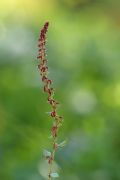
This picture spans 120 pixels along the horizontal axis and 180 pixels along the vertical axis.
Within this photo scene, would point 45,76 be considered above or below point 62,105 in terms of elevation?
below

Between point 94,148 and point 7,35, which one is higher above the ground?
point 7,35

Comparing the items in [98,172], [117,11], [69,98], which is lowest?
[98,172]

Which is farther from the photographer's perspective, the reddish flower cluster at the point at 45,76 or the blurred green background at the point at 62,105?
the blurred green background at the point at 62,105

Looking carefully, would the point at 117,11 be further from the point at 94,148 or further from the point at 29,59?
the point at 94,148

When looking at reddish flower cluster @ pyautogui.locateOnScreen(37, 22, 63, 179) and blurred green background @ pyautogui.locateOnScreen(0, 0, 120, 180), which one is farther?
blurred green background @ pyautogui.locateOnScreen(0, 0, 120, 180)

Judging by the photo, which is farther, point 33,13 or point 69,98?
point 33,13

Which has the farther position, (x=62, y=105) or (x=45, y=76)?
(x=62, y=105)

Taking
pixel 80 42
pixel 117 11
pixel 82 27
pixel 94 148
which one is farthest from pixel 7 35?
pixel 117 11

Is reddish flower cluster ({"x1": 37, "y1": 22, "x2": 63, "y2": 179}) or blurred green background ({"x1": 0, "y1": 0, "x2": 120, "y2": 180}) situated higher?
blurred green background ({"x1": 0, "y1": 0, "x2": 120, "y2": 180})
